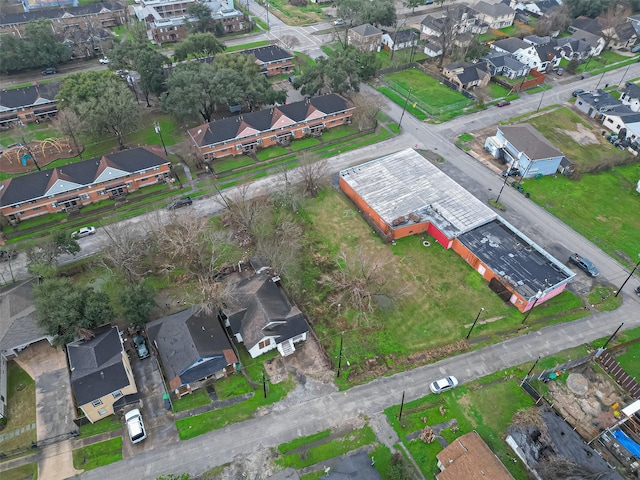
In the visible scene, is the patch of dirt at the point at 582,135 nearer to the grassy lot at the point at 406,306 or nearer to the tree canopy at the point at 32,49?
the grassy lot at the point at 406,306

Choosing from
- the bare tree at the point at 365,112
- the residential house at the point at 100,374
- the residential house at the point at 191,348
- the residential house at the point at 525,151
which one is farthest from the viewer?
the bare tree at the point at 365,112

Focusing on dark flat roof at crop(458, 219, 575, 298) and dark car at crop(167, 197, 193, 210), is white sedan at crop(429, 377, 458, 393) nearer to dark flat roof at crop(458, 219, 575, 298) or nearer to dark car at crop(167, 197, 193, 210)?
dark flat roof at crop(458, 219, 575, 298)

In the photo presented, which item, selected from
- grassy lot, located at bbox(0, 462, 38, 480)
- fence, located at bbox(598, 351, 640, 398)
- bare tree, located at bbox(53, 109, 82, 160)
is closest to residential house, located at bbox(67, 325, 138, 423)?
grassy lot, located at bbox(0, 462, 38, 480)

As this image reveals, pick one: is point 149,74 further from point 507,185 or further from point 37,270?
point 507,185

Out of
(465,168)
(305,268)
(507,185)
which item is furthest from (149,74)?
(507,185)

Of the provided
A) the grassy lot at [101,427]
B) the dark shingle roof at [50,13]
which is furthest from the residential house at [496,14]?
the grassy lot at [101,427]

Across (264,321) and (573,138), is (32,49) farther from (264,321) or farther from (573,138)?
(573,138)
